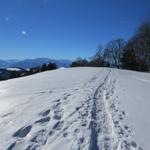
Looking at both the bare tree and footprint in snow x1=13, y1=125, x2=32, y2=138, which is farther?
the bare tree

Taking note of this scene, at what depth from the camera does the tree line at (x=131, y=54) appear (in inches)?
1526

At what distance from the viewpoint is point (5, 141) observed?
374 centimetres

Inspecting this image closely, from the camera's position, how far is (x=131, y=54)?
46.7m

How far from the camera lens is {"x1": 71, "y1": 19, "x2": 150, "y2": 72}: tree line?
38750 mm

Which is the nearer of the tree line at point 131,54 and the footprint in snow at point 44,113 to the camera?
the footprint in snow at point 44,113

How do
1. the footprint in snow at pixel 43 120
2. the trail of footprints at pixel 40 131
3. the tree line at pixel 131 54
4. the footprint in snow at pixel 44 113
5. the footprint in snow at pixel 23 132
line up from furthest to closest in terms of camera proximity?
the tree line at pixel 131 54
the footprint in snow at pixel 44 113
the footprint in snow at pixel 43 120
the footprint in snow at pixel 23 132
the trail of footprints at pixel 40 131

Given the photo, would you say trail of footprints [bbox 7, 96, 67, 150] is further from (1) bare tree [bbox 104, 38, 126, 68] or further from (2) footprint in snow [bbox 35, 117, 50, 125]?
(1) bare tree [bbox 104, 38, 126, 68]

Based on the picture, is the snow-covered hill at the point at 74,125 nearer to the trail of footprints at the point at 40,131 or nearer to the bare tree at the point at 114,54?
the trail of footprints at the point at 40,131

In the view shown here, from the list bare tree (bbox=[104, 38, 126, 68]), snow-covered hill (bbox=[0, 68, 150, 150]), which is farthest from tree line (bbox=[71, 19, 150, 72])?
snow-covered hill (bbox=[0, 68, 150, 150])

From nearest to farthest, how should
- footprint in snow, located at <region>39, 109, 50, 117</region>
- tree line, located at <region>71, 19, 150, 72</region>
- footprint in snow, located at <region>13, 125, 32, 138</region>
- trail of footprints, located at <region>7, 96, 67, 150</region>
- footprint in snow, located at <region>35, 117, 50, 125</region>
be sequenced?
1. trail of footprints, located at <region>7, 96, 67, 150</region>
2. footprint in snow, located at <region>13, 125, 32, 138</region>
3. footprint in snow, located at <region>35, 117, 50, 125</region>
4. footprint in snow, located at <region>39, 109, 50, 117</region>
5. tree line, located at <region>71, 19, 150, 72</region>

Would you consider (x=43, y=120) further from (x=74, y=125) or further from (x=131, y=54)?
(x=131, y=54)

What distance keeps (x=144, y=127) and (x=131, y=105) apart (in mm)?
1961

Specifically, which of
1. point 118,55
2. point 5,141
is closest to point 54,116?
point 5,141

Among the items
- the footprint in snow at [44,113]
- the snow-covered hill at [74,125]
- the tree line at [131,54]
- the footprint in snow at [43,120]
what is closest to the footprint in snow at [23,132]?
the snow-covered hill at [74,125]
